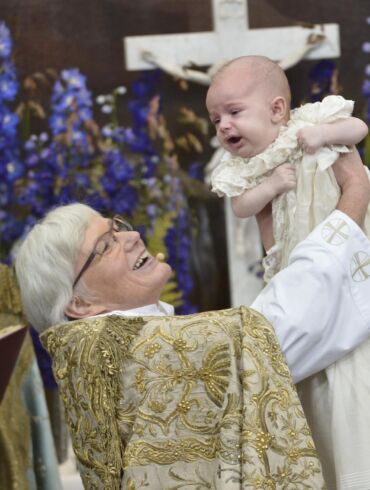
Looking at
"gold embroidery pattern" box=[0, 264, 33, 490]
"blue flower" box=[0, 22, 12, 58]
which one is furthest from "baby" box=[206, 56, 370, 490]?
"blue flower" box=[0, 22, 12, 58]

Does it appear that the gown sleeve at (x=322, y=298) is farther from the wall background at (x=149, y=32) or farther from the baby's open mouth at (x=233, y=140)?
the wall background at (x=149, y=32)

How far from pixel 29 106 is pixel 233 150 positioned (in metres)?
2.89

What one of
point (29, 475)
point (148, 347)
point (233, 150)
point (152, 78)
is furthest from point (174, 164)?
point (148, 347)

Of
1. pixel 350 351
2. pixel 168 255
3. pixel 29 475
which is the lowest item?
pixel 29 475

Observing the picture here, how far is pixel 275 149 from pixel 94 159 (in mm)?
2789

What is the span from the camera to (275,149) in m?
3.01

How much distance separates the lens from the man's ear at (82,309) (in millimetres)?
3066

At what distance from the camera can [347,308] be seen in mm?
2861

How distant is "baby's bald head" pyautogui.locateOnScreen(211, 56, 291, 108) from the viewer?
306 cm

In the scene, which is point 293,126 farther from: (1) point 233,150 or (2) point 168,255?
(2) point 168,255

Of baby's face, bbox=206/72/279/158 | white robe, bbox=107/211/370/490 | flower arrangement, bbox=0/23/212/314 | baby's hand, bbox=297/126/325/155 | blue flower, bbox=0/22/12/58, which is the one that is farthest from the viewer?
blue flower, bbox=0/22/12/58

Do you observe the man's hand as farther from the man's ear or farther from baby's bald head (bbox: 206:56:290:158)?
the man's ear

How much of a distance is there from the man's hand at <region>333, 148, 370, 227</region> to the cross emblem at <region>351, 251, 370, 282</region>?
0.09 metres

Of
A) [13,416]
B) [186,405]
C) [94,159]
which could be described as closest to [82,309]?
[186,405]
